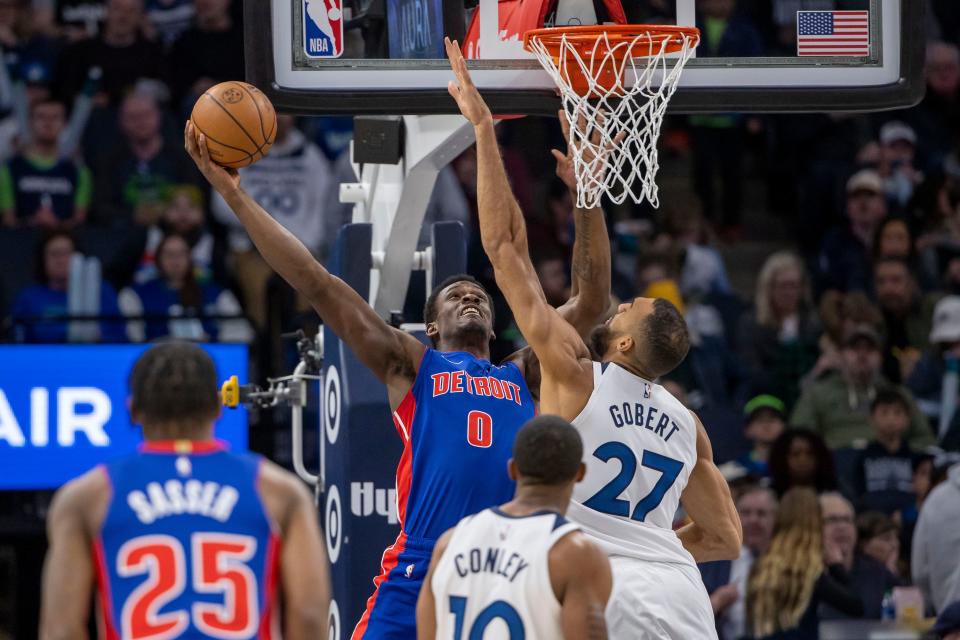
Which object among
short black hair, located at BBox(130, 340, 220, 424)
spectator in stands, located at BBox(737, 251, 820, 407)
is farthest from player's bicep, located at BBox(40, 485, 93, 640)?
spectator in stands, located at BBox(737, 251, 820, 407)

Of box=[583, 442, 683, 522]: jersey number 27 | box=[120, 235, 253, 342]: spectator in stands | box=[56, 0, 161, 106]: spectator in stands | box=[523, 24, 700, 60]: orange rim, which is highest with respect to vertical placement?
box=[56, 0, 161, 106]: spectator in stands

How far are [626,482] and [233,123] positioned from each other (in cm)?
186

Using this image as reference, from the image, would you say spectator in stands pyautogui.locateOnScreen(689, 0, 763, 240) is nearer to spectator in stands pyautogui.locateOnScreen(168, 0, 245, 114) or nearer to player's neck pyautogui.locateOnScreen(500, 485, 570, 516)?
spectator in stands pyautogui.locateOnScreen(168, 0, 245, 114)

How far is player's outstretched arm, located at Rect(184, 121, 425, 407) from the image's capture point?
18.8 feet

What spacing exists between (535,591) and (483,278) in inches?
267

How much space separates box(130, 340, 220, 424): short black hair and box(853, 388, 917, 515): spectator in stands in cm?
658

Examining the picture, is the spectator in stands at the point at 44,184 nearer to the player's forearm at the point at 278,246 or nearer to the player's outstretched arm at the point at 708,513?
the player's forearm at the point at 278,246

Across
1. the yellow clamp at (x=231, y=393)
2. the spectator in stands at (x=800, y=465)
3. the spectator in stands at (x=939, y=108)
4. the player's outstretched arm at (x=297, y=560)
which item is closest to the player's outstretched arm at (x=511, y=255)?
the player's outstretched arm at (x=297, y=560)

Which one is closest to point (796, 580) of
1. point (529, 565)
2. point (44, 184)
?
point (529, 565)

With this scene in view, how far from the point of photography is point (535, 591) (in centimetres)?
459

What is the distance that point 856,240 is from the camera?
41.4ft

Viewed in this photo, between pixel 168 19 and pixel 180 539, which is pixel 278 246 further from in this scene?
pixel 168 19

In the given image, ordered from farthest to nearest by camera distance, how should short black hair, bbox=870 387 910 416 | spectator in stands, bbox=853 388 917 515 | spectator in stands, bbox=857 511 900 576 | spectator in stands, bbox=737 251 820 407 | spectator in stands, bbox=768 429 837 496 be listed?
1. spectator in stands, bbox=737 251 820 407
2. short black hair, bbox=870 387 910 416
3. spectator in stands, bbox=853 388 917 515
4. spectator in stands, bbox=768 429 837 496
5. spectator in stands, bbox=857 511 900 576

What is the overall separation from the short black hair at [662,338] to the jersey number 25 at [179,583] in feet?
6.74
